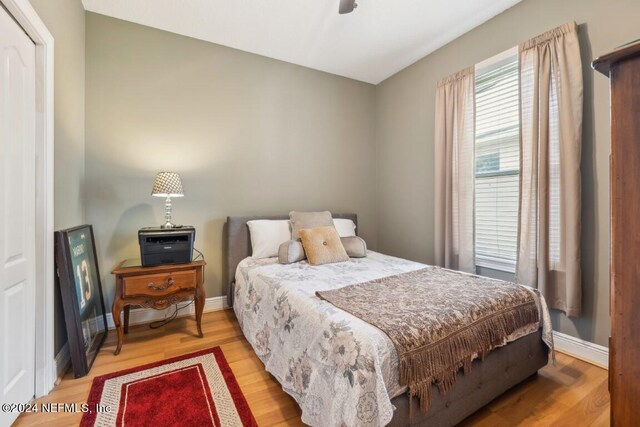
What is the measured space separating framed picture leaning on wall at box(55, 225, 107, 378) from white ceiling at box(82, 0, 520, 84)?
78.7 inches

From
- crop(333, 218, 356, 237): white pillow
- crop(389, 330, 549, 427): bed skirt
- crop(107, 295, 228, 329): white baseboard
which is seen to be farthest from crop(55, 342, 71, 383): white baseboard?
crop(333, 218, 356, 237): white pillow

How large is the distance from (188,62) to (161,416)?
2968 millimetres

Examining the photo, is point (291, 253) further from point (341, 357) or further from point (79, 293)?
point (79, 293)

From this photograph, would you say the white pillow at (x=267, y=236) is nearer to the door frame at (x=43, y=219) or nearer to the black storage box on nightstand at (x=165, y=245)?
the black storage box on nightstand at (x=165, y=245)

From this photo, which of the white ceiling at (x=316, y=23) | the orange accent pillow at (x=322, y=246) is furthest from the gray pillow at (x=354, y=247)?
the white ceiling at (x=316, y=23)

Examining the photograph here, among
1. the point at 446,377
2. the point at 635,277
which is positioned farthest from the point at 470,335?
the point at 635,277

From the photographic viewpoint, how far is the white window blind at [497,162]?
7.99 ft

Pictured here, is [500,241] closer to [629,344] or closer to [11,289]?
[629,344]

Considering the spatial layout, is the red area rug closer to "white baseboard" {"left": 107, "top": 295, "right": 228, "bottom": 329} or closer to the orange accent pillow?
"white baseboard" {"left": 107, "top": 295, "right": 228, "bottom": 329}

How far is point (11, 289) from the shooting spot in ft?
4.74

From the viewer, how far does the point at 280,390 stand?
1.73 meters

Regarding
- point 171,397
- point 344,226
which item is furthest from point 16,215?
point 344,226

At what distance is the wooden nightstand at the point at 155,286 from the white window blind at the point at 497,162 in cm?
262

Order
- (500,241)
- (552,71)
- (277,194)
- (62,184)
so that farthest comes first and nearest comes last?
(277,194) < (500,241) < (552,71) < (62,184)
